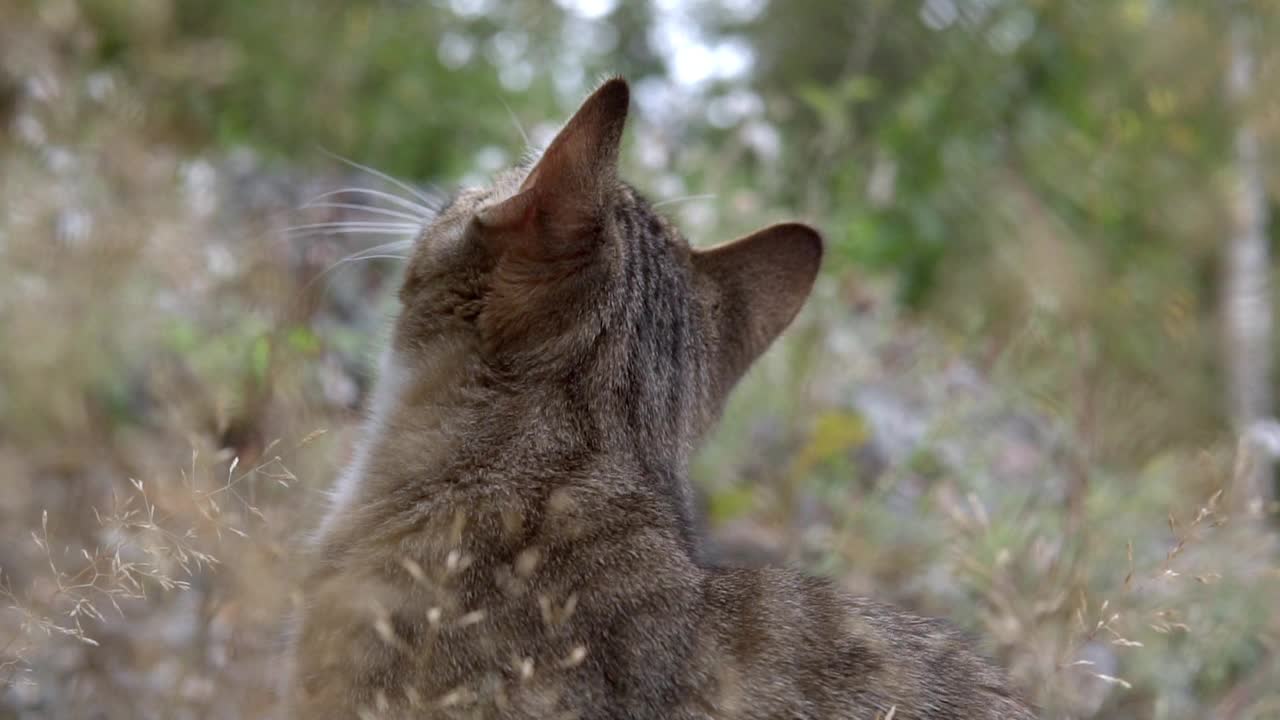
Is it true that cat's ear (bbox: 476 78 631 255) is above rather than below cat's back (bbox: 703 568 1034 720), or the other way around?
above

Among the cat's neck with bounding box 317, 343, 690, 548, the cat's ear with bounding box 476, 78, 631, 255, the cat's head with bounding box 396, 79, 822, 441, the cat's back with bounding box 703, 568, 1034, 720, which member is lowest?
the cat's back with bounding box 703, 568, 1034, 720

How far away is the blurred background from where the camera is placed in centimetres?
282

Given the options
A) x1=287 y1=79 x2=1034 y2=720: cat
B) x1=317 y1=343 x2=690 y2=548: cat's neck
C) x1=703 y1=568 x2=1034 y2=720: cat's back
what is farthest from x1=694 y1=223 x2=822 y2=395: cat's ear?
x1=703 y1=568 x2=1034 y2=720: cat's back

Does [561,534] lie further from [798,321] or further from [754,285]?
[798,321]

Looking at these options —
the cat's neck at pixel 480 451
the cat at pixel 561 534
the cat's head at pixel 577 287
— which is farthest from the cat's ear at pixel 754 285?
the cat's neck at pixel 480 451

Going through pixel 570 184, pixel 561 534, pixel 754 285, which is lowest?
pixel 561 534

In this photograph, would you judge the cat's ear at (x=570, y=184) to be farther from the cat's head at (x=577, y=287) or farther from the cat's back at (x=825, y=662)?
the cat's back at (x=825, y=662)

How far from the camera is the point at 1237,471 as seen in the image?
2623mm

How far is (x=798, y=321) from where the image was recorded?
465 cm

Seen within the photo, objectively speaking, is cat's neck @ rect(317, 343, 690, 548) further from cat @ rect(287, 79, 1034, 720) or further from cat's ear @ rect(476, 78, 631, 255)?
cat's ear @ rect(476, 78, 631, 255)

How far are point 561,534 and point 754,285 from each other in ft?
2.79

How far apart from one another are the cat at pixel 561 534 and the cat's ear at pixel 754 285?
7.4 inches

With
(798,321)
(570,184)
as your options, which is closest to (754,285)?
(570,184)

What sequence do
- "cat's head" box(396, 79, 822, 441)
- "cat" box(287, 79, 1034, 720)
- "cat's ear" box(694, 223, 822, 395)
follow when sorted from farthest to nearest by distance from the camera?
"cat's ear" box(694, 223, 822, 395), "cat's head" box(396, 79, 822, 441), "cat" box(287, 79, 1034, 720)
